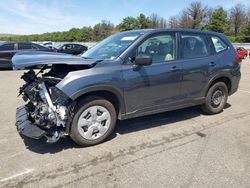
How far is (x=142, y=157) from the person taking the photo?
3639mm

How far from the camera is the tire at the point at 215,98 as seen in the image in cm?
539

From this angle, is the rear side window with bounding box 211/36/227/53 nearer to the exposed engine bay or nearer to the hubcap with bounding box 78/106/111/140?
the hubcap with bounding box 78/106/111/140

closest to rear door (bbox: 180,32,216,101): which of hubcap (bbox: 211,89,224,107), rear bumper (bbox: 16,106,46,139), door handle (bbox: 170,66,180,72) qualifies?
door handle (bbox: 170,66,180,72)

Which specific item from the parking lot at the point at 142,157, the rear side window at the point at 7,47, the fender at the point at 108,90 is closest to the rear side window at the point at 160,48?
the fender at the point at 108,90

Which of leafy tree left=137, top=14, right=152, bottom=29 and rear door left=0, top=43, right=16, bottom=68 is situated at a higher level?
leafy tree left=137, top=14, right=152, bottom=29

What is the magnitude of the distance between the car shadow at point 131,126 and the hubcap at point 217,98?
382mm

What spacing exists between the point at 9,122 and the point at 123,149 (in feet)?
8.51

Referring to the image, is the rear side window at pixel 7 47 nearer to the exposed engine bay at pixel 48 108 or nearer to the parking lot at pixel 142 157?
the parking lot at pixel 142 157

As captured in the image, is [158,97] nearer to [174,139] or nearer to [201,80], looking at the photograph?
[174,139]

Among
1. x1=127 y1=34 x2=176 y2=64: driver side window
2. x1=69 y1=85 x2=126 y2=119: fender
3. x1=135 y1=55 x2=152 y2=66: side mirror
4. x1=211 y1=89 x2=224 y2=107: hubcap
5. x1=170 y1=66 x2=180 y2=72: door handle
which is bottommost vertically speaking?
x1=211 y1=89 x2=224 y2=107: hubcap

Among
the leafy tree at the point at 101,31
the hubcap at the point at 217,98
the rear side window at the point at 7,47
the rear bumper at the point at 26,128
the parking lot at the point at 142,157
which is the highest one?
the leafy tree at the point at 101,31

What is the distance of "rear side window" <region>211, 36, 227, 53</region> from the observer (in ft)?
17.7

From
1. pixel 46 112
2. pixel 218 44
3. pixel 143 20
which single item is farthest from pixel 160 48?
pixel 143 20

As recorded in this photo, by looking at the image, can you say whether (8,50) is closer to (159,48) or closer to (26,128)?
(26,128)
